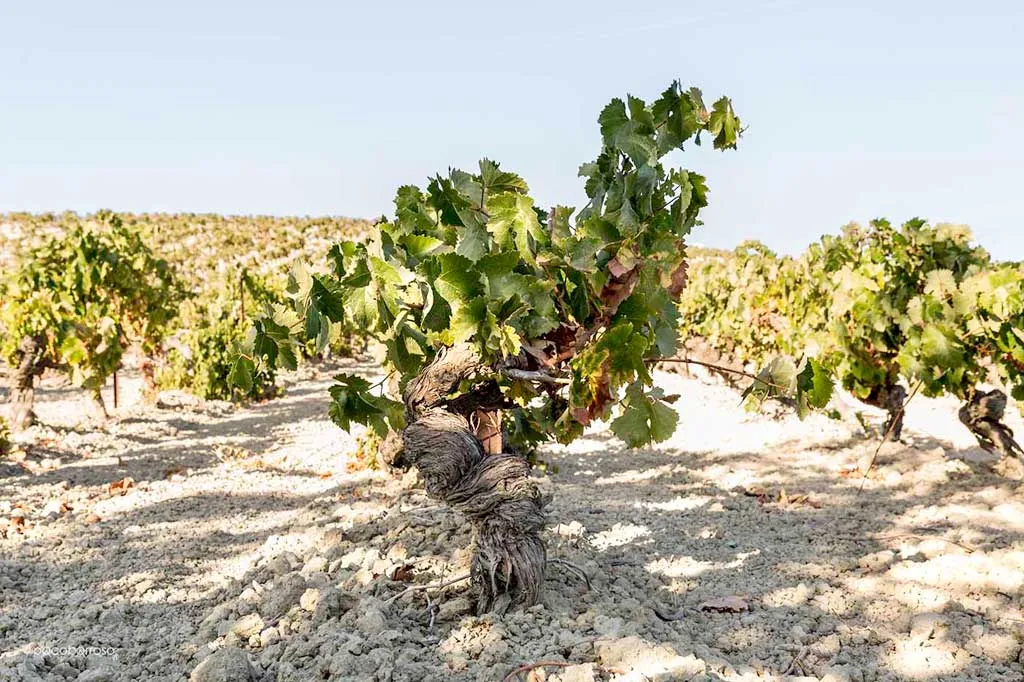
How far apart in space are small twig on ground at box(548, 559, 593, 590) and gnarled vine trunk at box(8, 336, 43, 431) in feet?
28.5

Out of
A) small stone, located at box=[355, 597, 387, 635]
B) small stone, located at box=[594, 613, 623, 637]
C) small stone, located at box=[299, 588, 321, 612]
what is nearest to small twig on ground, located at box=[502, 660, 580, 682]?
small stone, located at box=[594, 613, 623, 637]

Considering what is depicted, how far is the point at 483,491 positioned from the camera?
3.59 metres

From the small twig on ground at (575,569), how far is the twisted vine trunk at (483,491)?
0.44m

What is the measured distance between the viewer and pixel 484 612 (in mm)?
3590

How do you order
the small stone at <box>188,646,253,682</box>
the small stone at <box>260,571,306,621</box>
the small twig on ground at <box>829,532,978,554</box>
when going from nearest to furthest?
the small stone at <box>188,646,253,682</box>, the small stone at <box>260,571,306,621</box>, the small twig on ground at <box>829,532,978,554</box>

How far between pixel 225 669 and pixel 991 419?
24.0ft

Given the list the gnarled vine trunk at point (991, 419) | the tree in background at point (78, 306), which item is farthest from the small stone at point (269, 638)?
the tree in background at point (78, 306)

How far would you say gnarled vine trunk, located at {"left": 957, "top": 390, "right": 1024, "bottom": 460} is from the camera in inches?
291

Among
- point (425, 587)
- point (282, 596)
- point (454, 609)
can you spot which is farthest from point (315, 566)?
point (454, 609)

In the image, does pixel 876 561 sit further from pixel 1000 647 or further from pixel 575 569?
pixel 575 569

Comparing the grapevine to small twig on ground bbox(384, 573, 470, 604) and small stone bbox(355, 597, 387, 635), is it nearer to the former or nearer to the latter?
small twig on ground bbox(384, 573, 470, 604)

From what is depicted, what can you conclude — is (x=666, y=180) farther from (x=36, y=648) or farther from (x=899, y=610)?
(x=36, y=648)

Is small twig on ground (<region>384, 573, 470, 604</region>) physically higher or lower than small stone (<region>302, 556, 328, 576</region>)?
higher

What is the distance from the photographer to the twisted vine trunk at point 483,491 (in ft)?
11.7
